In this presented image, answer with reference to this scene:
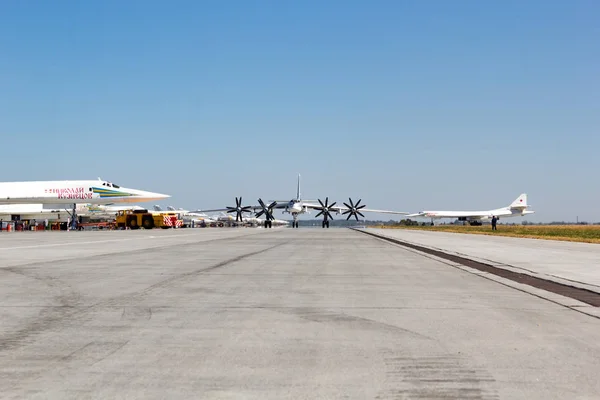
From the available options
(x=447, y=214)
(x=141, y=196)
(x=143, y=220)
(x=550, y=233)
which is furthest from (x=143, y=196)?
(x=447, y=214)

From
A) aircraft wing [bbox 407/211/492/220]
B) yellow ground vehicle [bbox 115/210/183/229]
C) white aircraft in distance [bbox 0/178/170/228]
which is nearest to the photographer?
white aircraft in distance [bbox 0/178/170/228]

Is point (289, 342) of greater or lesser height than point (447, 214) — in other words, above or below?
below

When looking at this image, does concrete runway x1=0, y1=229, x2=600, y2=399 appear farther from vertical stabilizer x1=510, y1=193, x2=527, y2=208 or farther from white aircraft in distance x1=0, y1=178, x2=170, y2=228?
vertical stabilizer x1=510, y1=193, x2=527, y2=208

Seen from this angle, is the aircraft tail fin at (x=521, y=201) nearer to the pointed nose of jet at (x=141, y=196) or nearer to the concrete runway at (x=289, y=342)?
the pointed nose of jet at (x=141, y=196)

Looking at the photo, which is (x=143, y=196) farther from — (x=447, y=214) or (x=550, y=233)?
(x=447, y=214)

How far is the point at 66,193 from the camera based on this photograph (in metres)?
60.0

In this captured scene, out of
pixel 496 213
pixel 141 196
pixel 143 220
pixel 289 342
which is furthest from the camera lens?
pixel 496 213

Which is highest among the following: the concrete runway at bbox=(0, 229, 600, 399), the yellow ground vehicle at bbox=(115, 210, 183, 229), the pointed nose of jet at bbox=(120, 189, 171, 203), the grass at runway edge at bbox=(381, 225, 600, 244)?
the pointed nose of jet at bbox=(120, 189, 171, 203)

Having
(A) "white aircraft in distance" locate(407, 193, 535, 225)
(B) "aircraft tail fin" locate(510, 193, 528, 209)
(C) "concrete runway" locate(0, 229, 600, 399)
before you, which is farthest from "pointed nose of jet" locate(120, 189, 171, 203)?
(B) "aircraft tail fin" locate(510, 193, 528, 209)

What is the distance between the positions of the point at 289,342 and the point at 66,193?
59690 mm

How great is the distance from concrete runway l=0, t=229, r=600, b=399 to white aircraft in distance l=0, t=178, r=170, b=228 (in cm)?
5249

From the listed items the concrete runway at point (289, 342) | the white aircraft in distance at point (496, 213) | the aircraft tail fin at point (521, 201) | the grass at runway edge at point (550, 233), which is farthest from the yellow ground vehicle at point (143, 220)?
the aircraft tail fin at point (521, 201)

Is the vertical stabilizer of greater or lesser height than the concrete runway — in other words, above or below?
above

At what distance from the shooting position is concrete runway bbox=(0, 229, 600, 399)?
4102 mm
